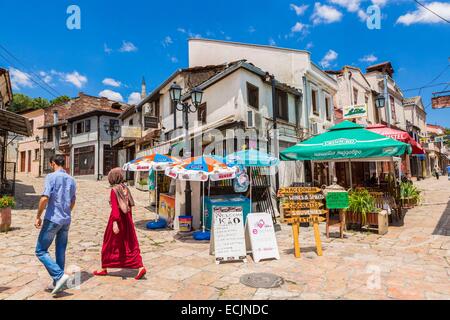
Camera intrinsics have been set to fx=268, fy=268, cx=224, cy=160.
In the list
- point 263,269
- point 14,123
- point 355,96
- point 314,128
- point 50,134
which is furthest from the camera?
point 50,134

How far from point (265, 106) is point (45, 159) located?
94.9ft

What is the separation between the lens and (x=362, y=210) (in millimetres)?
7227

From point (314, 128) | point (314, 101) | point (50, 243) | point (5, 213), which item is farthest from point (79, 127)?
point (50, 243)

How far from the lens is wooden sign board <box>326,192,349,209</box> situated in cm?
659

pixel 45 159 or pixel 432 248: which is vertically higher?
pixel 45 159

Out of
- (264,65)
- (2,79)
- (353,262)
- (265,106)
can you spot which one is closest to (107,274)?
(353,262)

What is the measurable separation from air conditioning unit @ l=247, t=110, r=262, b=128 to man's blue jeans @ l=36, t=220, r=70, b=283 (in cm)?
887

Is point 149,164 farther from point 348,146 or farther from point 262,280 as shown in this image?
point 348,146

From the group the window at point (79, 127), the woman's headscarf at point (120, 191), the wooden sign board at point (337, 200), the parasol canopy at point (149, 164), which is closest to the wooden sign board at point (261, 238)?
the wooden sign board at point (337, 200)

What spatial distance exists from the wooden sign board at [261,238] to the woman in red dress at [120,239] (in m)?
2.10

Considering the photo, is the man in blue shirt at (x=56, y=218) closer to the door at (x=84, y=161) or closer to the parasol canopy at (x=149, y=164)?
the parasol canopy at (x=149, y=164)

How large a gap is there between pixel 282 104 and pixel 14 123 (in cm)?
1258

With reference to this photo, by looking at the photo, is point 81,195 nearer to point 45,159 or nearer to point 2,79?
point 2,79
